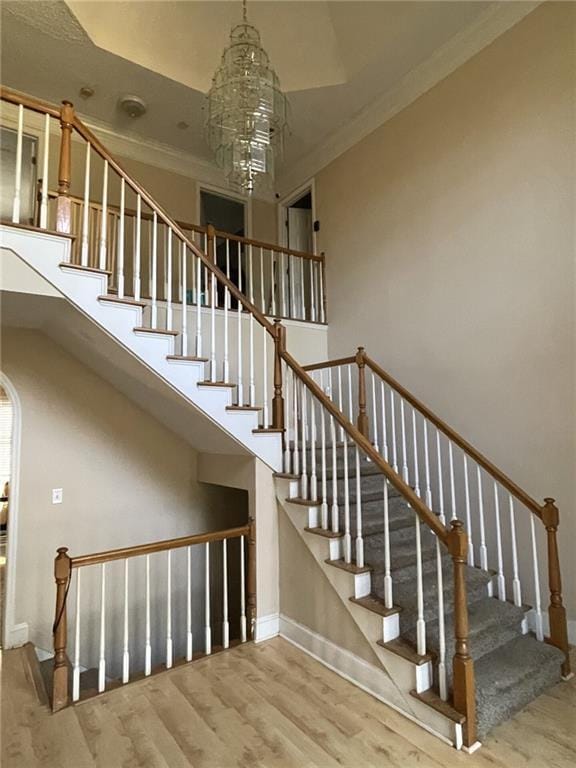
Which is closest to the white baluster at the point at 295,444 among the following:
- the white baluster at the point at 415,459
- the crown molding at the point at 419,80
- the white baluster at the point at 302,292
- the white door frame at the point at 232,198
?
the white baluster at the point at 415,459

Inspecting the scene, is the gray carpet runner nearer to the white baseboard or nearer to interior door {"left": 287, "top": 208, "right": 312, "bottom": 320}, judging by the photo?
the white baseboard

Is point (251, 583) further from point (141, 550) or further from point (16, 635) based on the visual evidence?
point (16, 635)

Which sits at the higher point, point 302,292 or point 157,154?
point 157,154

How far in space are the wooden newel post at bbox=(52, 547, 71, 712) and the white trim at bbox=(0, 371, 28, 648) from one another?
1192 millimetres

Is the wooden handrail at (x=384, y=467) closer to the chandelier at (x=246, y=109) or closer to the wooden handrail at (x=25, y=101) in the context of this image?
the chandelier at (x=246, y=109)

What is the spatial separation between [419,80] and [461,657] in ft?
16.6

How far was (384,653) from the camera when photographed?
2.47m

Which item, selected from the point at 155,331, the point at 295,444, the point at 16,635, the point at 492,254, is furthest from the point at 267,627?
the point at 492,254

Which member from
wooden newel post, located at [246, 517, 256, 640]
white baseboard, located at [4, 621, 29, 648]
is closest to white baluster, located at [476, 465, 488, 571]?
wooden newel post, located at [246, 517, 256, 640]

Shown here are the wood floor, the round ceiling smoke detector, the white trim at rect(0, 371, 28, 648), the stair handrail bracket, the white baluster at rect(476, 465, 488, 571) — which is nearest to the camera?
the wood floor

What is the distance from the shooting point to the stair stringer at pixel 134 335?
97.1 inches

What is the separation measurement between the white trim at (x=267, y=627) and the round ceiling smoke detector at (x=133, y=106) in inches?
215

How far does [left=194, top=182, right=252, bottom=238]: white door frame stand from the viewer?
6.05 metres

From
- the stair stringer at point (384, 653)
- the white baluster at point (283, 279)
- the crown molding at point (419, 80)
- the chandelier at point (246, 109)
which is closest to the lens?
the stair stringer at point (384, 653)
